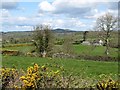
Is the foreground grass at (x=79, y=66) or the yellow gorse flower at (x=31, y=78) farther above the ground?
the yellow gorse flower at (x=31, y=78)

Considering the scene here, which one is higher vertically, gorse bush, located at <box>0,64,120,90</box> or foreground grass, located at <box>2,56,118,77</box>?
gorse bush, located at <box>0,64,120,90</box>

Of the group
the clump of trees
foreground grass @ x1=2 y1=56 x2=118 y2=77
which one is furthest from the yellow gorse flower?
the clump of trees

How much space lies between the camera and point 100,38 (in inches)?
1794

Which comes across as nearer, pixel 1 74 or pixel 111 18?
pixel 1 74

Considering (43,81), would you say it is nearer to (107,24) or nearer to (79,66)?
(79,66)

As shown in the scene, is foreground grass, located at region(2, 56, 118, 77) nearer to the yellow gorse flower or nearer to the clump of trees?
the yellow gorse flower

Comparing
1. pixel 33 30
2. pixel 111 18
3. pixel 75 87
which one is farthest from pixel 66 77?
pixel 111 18

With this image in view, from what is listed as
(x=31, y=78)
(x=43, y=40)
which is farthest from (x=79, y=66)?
(x=43, y=40)

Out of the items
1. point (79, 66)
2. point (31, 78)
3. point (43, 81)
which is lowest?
point (79, 66)

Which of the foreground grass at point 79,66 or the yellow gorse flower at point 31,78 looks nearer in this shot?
the yellow gorse flower at point 31,78

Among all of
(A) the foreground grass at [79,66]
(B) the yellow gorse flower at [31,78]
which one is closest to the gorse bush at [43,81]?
(B) the yellow gorse flower at [31,78]

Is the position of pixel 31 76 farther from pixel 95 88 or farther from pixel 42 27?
pixel 42 27

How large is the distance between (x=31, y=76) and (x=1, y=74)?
130 centimetres

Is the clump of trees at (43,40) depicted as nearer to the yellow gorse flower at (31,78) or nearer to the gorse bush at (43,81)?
the gorse bush at (43,81)
